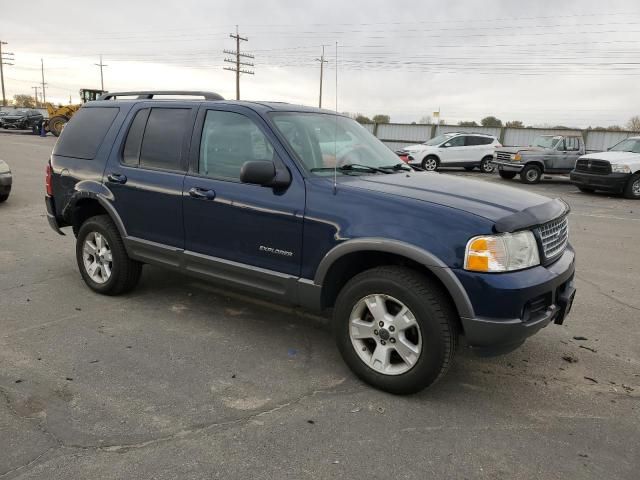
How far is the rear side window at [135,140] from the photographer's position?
14.8ft

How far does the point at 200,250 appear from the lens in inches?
161

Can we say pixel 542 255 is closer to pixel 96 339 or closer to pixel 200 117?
A: pixel 200 117

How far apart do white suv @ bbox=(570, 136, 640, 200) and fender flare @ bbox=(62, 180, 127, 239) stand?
47.1ft

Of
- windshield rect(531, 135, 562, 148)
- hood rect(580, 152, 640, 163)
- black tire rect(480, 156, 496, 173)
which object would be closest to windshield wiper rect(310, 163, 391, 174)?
hood rect(580, 152, 640, 163)

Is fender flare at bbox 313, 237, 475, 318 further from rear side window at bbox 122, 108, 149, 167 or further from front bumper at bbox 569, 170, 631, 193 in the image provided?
front bumper at bbox 569, 170, 631, 193

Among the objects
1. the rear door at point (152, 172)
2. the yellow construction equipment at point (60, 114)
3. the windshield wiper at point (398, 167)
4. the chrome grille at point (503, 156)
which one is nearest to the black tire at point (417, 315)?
the windshield wiper at point (398, 167)

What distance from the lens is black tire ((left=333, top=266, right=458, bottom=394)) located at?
303 cm

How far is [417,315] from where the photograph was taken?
307 cm

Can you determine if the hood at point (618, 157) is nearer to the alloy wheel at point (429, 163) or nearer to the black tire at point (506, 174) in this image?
the black tire at point (506, 174)

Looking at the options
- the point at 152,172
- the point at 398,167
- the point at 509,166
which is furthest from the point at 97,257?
the point at 509,166

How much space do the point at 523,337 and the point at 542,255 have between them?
0.53 meters

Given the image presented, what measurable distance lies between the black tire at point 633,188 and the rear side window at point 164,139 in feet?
47.4

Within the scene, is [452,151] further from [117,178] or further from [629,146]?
[117,178]

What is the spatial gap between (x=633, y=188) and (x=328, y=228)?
14.6m
